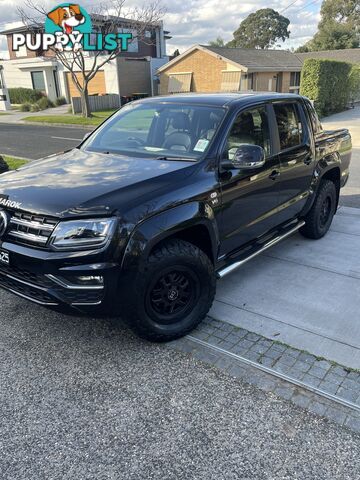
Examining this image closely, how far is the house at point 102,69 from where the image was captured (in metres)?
33.8

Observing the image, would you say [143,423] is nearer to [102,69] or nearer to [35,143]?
[35,143]

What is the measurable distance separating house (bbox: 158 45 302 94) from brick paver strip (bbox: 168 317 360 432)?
94.0 feet

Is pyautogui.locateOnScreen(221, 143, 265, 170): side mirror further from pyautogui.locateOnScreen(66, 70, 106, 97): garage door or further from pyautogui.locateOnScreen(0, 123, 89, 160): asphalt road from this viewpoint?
pyautogui.locateOnScreen(66, 70, 106, 97): garage door

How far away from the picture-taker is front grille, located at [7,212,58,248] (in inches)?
109

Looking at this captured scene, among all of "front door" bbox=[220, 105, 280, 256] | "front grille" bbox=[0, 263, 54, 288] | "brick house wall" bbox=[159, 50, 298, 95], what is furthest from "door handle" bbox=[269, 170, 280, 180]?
"brick house wall" bbox=[159, 50, 298, 95]

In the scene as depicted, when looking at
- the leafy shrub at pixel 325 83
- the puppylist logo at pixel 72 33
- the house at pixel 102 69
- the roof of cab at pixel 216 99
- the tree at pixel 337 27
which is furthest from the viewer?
the tree at pixel 337 27

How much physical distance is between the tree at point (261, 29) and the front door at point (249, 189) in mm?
84264

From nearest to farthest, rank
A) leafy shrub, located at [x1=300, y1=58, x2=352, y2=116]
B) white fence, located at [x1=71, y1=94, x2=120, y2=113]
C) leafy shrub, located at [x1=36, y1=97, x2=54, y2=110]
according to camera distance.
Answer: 1. leafy shrub, located at [x1=300, y1=58, x2=352, y2=116]
2. white fence, located at [x1=71, y1=94, x2=120, y2=113]
3. leafy shrub, located at [x1=36, y1=97, x2=54, y2=110]

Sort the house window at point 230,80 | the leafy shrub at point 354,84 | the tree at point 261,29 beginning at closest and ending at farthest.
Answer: the leafy shrub at point 354,84
the house window at point 230,80
the tree at point 261,29

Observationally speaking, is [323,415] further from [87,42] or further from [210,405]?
[87,42]

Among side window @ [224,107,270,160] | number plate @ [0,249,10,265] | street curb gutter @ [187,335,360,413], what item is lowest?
street curb gutter @ [187,335,360,413]

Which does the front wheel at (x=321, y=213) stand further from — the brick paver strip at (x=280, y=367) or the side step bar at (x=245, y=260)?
the brick paver strip at (x=280, y=367)

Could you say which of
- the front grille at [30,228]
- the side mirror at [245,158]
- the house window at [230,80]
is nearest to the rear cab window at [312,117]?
the side mirror at [245,158]

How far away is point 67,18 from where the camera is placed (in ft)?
84.6
